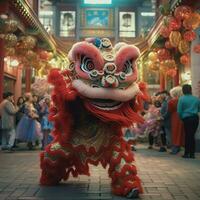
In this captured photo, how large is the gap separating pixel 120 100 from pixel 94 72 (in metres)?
0.48

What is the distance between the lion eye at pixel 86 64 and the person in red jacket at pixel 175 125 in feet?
17.7

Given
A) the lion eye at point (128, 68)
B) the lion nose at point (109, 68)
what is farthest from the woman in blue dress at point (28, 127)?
the lion nose at point (109, 68)

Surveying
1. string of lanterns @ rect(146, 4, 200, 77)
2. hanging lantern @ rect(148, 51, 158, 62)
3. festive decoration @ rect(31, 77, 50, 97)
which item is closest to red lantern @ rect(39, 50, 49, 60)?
festive decoration @ rect(31, 77, 50, 97)

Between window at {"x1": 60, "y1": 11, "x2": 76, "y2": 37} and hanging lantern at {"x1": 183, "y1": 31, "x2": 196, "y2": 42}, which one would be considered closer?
hanging lantern at {"x1": 183, "y1": 31, "x2": 196, "y2": 42}

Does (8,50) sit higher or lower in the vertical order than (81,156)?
higher

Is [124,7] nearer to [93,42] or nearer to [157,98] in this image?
[157,98]

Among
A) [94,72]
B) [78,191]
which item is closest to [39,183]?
[78,191]

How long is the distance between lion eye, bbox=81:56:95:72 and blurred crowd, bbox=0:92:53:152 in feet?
19.3

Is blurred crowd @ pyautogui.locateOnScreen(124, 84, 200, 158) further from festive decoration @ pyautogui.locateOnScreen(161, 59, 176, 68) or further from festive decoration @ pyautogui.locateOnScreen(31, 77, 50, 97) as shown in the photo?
festive decoration @ pyautogui.locateOnScreen(31, 77, 50, 97)

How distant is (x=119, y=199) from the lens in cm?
453

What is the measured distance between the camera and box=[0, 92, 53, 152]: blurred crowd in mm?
10562

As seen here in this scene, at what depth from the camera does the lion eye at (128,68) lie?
5086 millimetres

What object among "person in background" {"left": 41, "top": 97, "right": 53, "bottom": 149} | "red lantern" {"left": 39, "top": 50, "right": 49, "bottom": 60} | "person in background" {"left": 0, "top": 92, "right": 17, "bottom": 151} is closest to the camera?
"person in background" {"left": 0, "top": 92, "right": 17, "bottom": 151}

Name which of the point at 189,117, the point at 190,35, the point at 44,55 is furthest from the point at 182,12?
the point at 44,55
